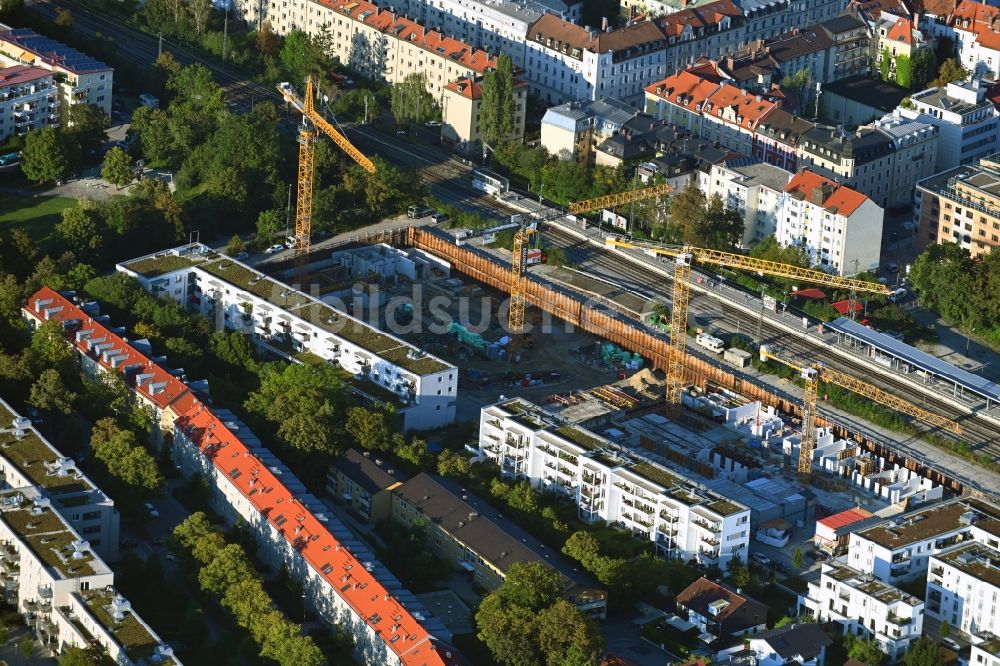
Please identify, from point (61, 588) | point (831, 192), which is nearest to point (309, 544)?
point (61, 588)

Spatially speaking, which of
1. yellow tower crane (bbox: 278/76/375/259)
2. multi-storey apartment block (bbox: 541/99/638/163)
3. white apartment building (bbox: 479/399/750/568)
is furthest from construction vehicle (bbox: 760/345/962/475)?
yellow tower crane (bbox: 278/76/375/259)

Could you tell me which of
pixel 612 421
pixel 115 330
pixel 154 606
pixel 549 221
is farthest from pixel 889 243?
pixel 154 606

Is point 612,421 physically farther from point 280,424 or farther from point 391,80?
point 391,80

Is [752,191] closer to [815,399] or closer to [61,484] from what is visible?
[815,399]

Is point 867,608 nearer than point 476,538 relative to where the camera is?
Yes

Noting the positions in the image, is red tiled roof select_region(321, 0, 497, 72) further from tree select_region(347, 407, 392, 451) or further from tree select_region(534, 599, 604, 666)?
tree select_region(534, 599, 604, 666)

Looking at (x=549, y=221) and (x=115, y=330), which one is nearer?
(x=115, y=330)

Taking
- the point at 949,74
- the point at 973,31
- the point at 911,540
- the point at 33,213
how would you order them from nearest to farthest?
the point at 911,540 → the point at 33,213 → the point at 949,74 → the point at 973,31
